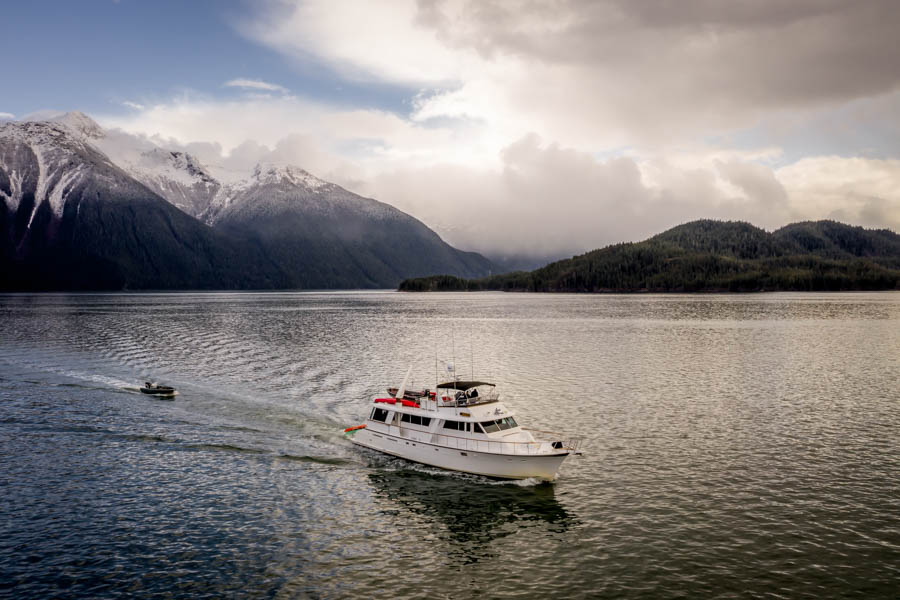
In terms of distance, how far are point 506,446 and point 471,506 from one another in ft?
16.9

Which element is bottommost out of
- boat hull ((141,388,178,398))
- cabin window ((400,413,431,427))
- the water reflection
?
the water reflection

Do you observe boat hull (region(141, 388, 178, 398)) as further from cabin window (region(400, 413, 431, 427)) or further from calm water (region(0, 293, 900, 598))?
cabin window (region(400, 413, 431, 427))

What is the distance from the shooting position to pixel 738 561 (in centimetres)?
2648

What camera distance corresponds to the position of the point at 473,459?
3878 centimetres

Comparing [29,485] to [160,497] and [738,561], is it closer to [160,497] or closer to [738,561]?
[160,497]

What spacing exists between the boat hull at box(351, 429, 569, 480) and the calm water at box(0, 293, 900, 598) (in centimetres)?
90

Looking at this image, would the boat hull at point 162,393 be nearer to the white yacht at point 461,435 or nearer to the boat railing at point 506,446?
the white yacht at point 461,435

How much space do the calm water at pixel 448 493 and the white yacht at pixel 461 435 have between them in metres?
1.20

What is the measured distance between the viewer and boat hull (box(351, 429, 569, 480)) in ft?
121

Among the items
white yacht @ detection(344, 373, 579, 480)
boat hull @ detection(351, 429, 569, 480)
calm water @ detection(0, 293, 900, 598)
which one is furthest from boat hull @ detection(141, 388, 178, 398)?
boat hull @ detection(351, 429, 569, 480)

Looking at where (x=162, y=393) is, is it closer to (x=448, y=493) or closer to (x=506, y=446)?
(x=448, y=493)

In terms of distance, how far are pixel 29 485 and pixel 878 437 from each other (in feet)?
204

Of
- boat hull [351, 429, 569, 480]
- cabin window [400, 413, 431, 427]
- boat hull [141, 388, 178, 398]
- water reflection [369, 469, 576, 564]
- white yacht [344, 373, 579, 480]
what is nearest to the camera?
water reflection [369, 469, 576, 564]

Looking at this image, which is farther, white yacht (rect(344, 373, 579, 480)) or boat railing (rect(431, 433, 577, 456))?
white yacht (rect(344, 373, 579, 480))
